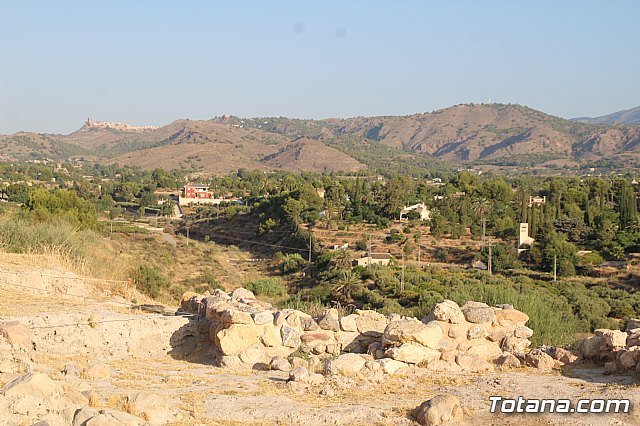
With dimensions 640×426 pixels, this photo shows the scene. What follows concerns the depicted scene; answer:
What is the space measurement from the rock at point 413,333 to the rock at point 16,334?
16.4ft

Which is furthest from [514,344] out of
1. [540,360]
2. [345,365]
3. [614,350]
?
[345,365]

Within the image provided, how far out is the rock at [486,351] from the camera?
10.2m

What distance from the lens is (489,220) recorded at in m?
58.5

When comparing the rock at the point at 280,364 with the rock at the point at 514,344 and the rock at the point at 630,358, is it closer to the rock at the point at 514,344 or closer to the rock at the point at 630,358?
the rock at the point at 514,344

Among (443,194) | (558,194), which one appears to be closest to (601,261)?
(558,194)

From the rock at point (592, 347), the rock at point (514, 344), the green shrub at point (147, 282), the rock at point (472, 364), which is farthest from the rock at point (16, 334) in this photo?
the rock at point (592, 347)

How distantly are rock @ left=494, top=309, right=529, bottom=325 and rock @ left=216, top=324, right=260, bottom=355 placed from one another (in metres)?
3.81

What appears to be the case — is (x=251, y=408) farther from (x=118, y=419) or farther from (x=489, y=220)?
(x=489, y=220)

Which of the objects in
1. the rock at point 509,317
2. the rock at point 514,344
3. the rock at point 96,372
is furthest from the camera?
the rock at point 509,317

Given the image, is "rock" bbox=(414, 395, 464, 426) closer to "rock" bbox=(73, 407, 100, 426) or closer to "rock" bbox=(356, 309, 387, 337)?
"rock" bbox=(73, 407, 100, 426)

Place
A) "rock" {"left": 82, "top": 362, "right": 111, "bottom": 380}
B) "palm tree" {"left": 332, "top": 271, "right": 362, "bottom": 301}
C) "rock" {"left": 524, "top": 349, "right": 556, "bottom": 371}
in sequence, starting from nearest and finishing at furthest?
"rock" {"left": 82, "top": 362, "right": 111, "bottom": 380} → "rock" {"left": 524, "top": 349, "right": 556, "bottom": 371} → "palm tree" {"left": 332, "top": 271, "right": 362, "bottom": 301}

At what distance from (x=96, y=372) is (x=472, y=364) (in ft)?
16.5

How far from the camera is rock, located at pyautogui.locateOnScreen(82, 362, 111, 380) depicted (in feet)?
28.1

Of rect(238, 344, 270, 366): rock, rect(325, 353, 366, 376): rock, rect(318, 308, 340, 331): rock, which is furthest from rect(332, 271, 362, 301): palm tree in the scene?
rect(325, 353, 366, 376): rock
